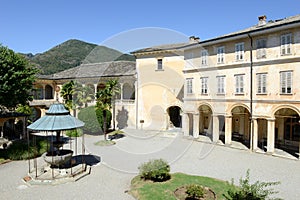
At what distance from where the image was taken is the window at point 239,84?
2227cm

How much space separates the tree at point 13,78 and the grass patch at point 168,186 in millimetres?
12724

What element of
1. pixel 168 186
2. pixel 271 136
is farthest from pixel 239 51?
pixel 168 186

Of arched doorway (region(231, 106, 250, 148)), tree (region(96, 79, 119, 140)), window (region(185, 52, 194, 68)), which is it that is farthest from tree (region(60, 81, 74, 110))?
arched doorway (region(231, 106, 250, 148))

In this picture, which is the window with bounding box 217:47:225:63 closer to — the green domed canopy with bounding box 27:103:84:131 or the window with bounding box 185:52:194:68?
the window with bounding box 185:52:194:68

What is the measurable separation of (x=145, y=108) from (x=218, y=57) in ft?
45.0

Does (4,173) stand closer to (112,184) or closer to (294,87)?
(112,184)

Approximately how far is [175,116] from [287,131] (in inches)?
603

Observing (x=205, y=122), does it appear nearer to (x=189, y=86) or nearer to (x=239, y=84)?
(x=189, y=86)

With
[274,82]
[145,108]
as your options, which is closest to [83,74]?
[145,108]

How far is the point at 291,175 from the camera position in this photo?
15281mm

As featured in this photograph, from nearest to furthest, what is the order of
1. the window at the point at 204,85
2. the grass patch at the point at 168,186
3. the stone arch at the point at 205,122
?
the grass patch at the point at 168,186, the window at the point at 204,85, the stone arch at the point at 205,122

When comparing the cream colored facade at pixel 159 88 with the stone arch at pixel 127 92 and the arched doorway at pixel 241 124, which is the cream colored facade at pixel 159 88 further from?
the arched doorway at pixel 241 124

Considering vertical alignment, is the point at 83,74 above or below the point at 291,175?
above

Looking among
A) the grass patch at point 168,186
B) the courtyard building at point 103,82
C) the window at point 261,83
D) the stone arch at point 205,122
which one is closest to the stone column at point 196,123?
the stone arch at point 205,122
